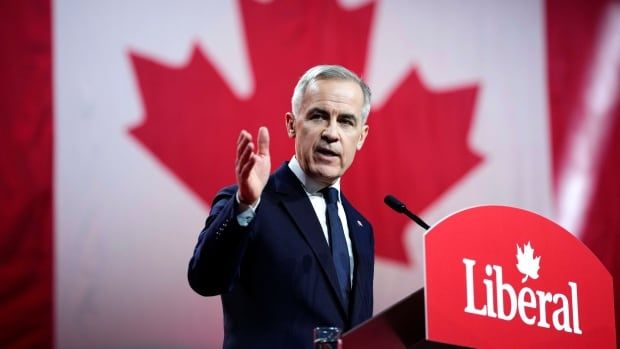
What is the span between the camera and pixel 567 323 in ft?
4.17

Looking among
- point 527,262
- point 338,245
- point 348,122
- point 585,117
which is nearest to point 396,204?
point 338,245

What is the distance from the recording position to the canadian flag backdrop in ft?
7.91

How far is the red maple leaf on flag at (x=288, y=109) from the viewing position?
8.58 feet

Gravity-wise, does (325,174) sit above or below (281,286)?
above

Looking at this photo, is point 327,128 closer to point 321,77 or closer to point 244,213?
point 321,77

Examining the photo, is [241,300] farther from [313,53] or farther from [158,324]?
[313,53]

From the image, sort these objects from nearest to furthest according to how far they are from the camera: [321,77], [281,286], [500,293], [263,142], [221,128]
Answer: [500,293] < [263,142] < [281,286] < [321,77] < [221,128]

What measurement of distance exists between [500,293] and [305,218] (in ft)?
1.80

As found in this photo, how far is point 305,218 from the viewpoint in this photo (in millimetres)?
1626

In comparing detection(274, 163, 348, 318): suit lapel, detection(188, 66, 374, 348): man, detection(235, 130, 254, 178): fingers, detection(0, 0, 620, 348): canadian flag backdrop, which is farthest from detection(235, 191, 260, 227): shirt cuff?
detection(0, 0, 620, 348): canadian flag backdrop

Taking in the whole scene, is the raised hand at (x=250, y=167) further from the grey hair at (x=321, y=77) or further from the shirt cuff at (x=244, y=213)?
the grey hair at (x=321, y=77)

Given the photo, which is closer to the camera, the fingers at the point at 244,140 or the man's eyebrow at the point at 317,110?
the fingers at the point at 244,140

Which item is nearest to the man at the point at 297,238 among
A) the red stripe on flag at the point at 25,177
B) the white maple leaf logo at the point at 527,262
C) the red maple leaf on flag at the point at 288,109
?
the white maple leaf logo at the point at 527,262

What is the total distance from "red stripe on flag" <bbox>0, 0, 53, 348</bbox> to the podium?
5.03ft
